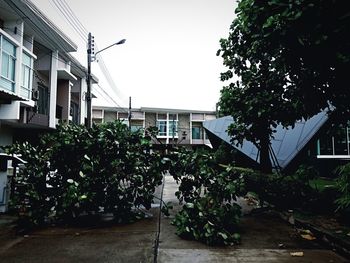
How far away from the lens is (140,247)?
4957mm

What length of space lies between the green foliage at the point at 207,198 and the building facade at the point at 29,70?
3.62 m

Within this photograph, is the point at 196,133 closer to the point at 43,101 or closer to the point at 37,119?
the point at 43,101

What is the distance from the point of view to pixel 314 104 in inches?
257

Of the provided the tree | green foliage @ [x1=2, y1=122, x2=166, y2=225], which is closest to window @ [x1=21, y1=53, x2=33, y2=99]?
green foliage @ [x1=2, y1=122, x2=166, y2=225]

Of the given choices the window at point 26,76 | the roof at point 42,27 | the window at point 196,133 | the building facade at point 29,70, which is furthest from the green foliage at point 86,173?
the window at point 196,133

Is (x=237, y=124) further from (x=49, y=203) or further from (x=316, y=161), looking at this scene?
(x=316, y=161)

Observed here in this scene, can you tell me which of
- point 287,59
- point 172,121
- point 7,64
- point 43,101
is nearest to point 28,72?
point 7,64

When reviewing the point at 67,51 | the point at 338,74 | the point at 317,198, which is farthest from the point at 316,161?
the point at 67,51

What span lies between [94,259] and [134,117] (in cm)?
3977

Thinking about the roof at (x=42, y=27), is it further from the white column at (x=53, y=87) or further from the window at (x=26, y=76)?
the window at (x=26, y=76)

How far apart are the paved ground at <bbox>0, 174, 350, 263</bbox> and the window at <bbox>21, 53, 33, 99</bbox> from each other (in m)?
7.81

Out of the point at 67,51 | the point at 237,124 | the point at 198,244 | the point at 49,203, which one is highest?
the point at 67,51

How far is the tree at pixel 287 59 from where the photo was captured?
14.5ft

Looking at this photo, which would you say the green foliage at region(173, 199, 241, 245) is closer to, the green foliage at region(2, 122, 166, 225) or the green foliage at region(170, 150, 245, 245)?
the green foliage at region(170, 150, 245, 245)
